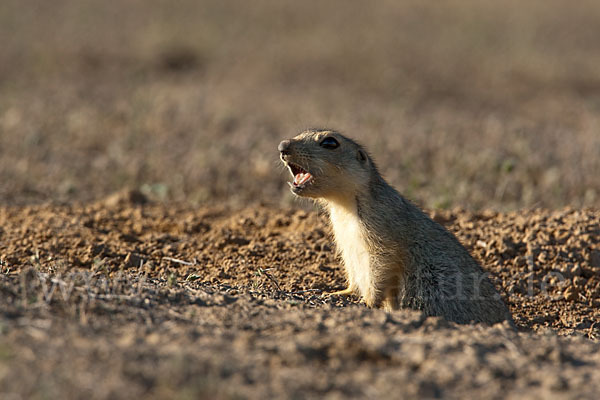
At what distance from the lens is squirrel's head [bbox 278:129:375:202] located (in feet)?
17.8

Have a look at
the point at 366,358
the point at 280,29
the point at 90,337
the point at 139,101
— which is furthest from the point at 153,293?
the point at 280,29

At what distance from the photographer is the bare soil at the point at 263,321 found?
3.15 metres

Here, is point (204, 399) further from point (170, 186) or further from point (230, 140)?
point (230, 140)

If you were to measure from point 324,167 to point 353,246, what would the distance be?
60 centimetres

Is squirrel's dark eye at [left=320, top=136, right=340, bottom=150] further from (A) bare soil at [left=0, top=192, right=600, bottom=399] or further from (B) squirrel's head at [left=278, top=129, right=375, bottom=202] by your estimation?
(A) bare soil at [left=0, top=192, right=600, bottom=399]

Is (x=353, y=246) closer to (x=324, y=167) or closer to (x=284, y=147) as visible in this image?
(x=324, y=167)

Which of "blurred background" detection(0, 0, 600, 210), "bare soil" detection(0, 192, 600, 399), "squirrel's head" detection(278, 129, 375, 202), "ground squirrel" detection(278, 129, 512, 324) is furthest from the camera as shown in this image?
"blurred background" detection(0, 0, 600, 210)

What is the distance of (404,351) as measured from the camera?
11.8ft

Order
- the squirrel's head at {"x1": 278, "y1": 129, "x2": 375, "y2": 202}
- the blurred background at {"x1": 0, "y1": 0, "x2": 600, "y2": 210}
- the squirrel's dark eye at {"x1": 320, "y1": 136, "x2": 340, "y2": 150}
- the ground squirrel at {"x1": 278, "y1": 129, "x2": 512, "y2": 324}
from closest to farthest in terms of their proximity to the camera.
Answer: the ground squirrel at {"x1": 278, "y1": 129, "x2": 512, "y2": 324} → the squirrel's head at {"x1": 278, "y1": 129, "x2": 375, "y2": 202} → the squirrel's dark eye at {"x1": 320, "y1": 136, "x2": 340, "y2": 150} → the blurred background at {"x1": 0, "y1": 0, "x2": 600, "y2": 210}

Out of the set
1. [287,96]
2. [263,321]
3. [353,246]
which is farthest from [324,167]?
[287,96]

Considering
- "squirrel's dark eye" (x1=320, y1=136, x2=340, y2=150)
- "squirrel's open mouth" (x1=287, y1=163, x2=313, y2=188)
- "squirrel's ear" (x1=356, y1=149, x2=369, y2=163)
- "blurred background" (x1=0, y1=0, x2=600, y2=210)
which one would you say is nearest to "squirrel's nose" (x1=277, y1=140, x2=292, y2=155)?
"squirrel's open mouth" (x1=287, y1=163, x2=313, y2=188)

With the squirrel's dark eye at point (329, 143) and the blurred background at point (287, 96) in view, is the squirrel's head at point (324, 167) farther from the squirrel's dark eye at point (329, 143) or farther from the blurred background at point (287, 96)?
the blurred background at point (287, 96)

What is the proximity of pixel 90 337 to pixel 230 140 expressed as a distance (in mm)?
6895

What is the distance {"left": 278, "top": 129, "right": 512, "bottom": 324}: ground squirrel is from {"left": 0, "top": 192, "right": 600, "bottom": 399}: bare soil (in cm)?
40
